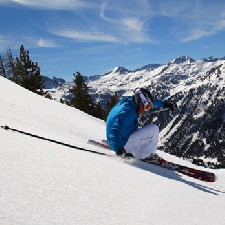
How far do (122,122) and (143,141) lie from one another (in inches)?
29.8

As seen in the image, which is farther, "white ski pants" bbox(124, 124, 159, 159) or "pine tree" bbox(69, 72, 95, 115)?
"pine tree" bbox(69, 72, 95, 115)

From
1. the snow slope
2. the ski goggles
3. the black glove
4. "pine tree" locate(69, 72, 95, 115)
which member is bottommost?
the snow slope

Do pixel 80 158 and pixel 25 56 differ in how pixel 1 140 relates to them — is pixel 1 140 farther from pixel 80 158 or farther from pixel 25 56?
pixel 25 56

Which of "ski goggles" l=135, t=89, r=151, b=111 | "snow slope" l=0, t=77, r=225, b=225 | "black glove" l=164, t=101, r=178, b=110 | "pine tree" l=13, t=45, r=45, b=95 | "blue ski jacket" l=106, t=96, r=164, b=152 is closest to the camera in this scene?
"snow slope" l=0, t=77, r=225, b=225

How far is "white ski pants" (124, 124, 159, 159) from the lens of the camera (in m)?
6.76

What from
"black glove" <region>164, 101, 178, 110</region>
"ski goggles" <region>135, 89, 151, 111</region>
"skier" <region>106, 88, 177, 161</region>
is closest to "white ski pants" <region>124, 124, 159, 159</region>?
"skier" <region>106, 88, 177, 161</region>

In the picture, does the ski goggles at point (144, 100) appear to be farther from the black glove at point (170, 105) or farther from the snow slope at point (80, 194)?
the snow slope at point (80, 194)

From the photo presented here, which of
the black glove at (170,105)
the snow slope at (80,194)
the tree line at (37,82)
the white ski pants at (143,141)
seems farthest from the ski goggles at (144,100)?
the tree line at (37,82)

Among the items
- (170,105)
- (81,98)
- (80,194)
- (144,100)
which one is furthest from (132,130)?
(81,98)

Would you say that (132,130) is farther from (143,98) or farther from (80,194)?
(80,194)

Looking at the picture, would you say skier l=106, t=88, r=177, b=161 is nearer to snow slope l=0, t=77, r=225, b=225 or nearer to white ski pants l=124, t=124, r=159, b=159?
white ski pants l=124, t=124, r=159, b=159

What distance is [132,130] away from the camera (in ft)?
22.7

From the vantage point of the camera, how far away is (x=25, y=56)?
5241cm

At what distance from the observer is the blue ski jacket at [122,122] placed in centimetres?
652
